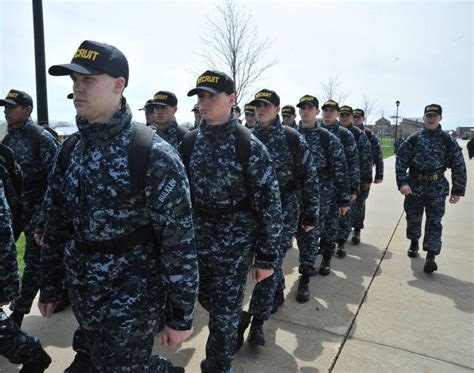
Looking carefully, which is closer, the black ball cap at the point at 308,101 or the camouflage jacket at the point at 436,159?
the black ball cap at the point at 308,101

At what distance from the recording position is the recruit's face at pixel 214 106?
2830 mm

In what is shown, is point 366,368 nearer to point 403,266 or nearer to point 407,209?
point 403,266

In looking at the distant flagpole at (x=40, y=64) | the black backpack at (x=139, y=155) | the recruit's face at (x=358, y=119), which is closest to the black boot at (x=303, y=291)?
the black backpack at (x=139, y=155)

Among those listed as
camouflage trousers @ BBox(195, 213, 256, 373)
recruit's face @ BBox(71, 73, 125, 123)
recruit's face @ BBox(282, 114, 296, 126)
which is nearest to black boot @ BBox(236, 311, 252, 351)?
camouflage trousers @ BBox(195, 213, 256, 373)

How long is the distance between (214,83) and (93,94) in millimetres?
1075

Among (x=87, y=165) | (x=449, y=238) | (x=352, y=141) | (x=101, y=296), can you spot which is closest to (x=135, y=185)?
(x=87, y=165)

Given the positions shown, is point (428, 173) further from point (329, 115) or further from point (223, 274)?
point (223, 274)

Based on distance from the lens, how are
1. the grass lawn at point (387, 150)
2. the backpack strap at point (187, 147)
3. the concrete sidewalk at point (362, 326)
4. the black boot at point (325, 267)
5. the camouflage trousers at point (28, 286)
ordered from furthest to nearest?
the grass lawn at point (387, 150) < the black boot at point (325, 267) < the camouflage trousers at point (28, 286) < the concrete sidewalk at point (362, 326) < the backpack strap at point (187, 147)

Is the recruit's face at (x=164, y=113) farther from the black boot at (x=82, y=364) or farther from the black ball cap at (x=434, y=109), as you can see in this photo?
the black ball cap at (x=434, y=109)

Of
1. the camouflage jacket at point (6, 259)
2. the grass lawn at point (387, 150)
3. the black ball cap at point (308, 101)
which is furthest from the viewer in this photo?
the grass lawn at point (387, 150)

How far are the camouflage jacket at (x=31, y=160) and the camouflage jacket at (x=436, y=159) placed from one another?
4.75 m

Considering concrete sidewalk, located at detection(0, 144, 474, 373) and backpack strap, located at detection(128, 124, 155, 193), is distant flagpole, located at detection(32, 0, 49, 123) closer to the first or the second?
concrete sidewalk, located at detection(0, 144, 474, 373)

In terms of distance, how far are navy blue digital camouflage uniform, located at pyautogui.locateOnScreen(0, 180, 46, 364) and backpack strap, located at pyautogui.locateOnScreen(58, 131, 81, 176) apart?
53cm

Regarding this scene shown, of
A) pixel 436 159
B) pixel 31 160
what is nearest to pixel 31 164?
pixel 31 160
